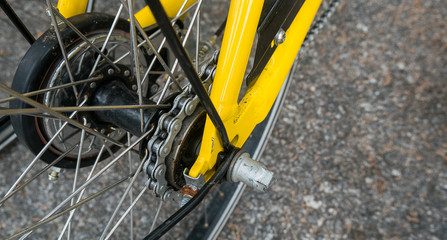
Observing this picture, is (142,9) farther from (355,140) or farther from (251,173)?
(355,140)

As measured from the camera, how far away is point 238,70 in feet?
1.80

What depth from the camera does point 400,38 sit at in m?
1.26

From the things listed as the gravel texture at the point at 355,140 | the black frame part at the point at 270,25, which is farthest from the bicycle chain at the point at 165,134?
the gravel texture at the point at 355,140

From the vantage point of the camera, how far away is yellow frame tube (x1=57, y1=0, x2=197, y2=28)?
0.64 meters

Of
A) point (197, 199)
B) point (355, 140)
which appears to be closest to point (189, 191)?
point (197, 199)

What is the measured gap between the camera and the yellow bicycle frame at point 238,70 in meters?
0.53

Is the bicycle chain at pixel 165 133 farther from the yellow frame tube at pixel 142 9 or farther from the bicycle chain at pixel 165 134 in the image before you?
the yellow frame tube at pixel 142 9

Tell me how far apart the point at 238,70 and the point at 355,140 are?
631 millimetres

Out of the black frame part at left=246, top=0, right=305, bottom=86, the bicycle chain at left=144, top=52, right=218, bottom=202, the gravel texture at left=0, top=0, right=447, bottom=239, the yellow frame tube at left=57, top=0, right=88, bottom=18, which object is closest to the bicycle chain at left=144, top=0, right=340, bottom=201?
the bicycle chain at left=144, top=52, right=218, bottom=202

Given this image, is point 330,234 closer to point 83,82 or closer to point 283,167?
point 283,167

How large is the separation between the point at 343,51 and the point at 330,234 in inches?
22.1

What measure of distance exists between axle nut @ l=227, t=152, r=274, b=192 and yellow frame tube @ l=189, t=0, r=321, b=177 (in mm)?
31

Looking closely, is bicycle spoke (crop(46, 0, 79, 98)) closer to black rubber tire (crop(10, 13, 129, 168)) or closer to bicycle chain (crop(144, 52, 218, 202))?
black rubber tire (crop(10, 13, 129, 168))

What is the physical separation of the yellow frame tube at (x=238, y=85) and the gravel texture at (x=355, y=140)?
15.6 inches
